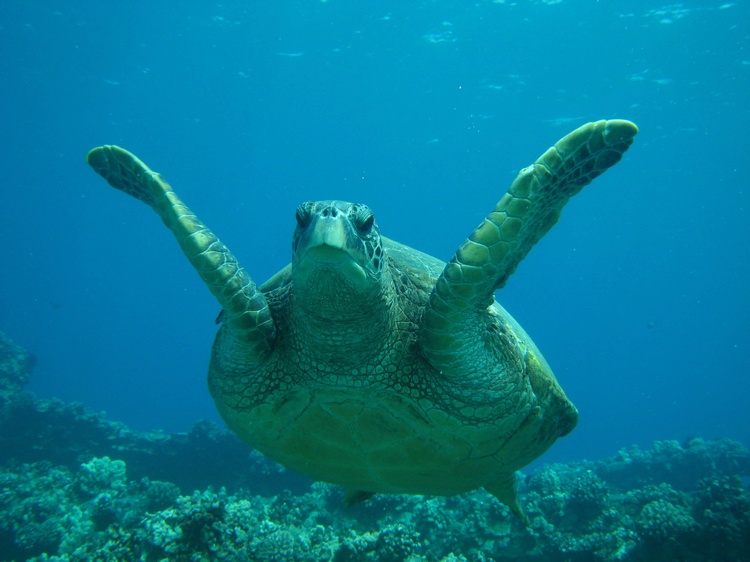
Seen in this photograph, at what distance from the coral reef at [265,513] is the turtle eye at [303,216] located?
391 centimetres

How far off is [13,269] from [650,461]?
357 ft

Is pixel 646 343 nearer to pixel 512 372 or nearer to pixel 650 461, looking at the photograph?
pixel 650 461

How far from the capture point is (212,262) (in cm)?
271

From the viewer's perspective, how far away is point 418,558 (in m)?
5.21

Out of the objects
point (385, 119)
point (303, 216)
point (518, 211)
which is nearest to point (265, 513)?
point (303, 216)

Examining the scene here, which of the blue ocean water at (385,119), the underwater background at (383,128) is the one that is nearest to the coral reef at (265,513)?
the underwater background at (383,128)

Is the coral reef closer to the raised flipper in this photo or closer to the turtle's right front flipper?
the turtle's right front flipper

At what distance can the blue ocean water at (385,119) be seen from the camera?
2412cm

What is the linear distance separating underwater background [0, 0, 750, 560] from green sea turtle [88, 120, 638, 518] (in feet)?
8.38

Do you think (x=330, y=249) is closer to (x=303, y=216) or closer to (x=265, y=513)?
(x=303, y=216)

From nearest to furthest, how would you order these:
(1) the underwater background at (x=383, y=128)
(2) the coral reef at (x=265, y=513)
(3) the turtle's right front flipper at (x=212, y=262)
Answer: (3) the turtle's right front flipper at (x=212, y=262)
(2) the coral reef at (x=265, y=513)
(1) the underwater background at (x=383, y=128)

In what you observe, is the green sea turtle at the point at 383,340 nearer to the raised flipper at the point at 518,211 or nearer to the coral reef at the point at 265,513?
the raised flipper at the point at 518,211

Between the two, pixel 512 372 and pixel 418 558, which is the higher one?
pixel 512 372

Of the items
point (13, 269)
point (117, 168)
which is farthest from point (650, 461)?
point (13, 269)
